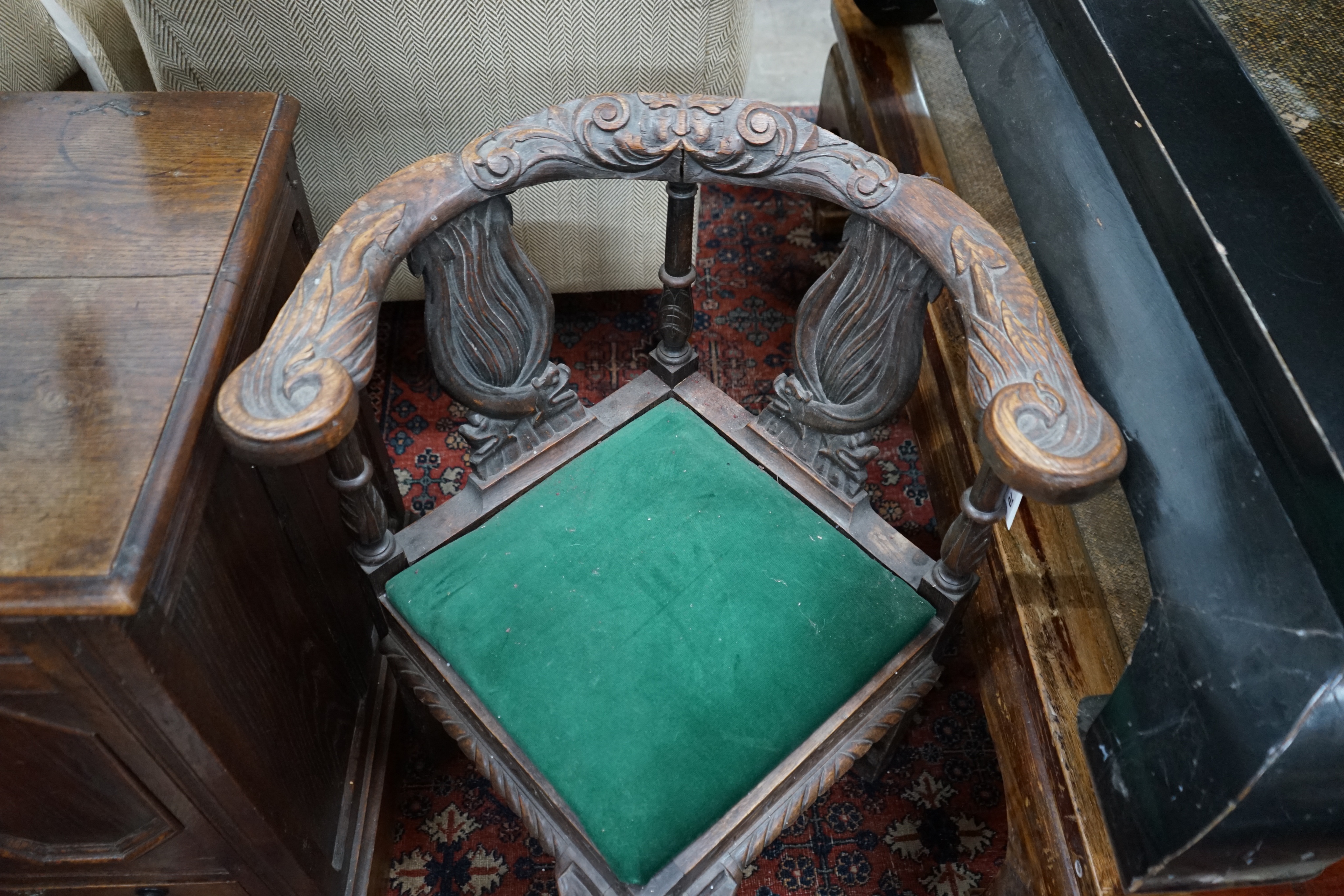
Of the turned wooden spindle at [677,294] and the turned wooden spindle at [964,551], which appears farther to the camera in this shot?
the turned wooden spindle at [677,294]

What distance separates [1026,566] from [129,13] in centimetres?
162

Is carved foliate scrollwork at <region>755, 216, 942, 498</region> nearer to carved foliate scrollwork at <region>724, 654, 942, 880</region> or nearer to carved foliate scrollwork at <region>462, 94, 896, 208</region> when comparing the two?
carved foliate scrollwork at <region>462, 94, 896, 208</region>

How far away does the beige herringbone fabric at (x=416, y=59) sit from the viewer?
4.81 feet

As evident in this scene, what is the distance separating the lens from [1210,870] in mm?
802

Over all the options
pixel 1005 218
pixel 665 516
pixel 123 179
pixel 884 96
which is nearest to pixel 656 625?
pixel 665 516

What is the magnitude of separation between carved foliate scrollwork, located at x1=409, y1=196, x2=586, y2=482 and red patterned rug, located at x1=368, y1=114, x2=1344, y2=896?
8.2 inches

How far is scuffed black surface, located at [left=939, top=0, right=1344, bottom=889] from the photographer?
2.34 feet

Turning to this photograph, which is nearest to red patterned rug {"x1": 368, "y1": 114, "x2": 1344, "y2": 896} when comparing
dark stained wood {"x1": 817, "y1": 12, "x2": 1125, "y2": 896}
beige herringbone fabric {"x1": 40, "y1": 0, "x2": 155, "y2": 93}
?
dark stained wood {"x1": 817, "y1": 12, "x2": 1125, "y2": 896}

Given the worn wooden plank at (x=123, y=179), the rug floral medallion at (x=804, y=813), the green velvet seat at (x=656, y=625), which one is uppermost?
the worn wooden plank at (x=123, y=179)

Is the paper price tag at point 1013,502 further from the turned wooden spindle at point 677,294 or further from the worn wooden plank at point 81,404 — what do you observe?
the worn wooden plank at point 81,404

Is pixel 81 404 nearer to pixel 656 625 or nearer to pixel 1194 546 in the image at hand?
pixel 656 625

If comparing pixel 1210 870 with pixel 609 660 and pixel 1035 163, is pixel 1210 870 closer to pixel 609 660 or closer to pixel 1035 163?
pixel 609 660

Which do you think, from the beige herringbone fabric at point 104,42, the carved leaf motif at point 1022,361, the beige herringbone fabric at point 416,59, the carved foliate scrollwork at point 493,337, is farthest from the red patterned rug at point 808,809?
the carved leaf motif at point 1022,361

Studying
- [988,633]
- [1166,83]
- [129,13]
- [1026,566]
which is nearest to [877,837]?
[988,633]
